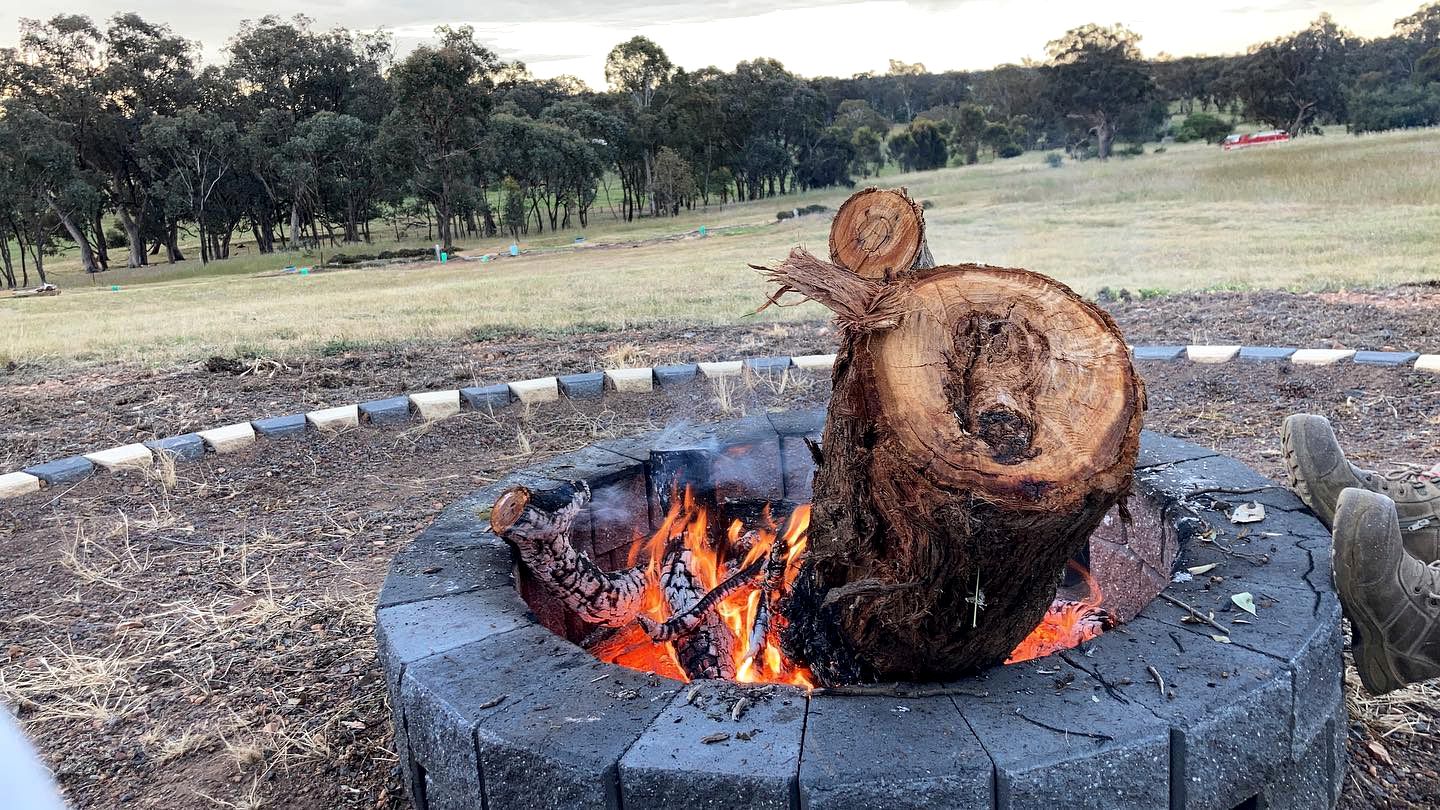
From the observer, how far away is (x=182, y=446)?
5594 millimetres

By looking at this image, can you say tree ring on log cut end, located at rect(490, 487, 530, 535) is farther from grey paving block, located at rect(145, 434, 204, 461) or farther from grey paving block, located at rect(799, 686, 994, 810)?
grey paving block, located at rect(145, 434, 204, 461)

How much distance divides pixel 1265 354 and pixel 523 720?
6.01 m

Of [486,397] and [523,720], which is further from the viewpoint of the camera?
[486,397]

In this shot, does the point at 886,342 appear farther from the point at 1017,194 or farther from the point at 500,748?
the point at 1017,194

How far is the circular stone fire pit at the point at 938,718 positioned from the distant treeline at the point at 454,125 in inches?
1472

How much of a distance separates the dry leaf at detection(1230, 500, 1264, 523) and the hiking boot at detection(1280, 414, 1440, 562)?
0.57 feet

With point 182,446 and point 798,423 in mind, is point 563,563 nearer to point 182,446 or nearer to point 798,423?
point 798,423

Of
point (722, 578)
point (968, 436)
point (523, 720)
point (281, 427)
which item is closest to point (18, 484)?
point (281, 427)

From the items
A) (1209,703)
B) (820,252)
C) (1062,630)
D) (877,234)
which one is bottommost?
(1062,630)

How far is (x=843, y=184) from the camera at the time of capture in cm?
5603

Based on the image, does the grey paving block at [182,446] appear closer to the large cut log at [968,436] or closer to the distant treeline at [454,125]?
the large cut log at [968,436]

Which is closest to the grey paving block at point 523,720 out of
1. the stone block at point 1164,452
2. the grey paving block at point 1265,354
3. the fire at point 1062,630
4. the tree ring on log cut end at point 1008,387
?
the tree ring on log cut end at point 1008,387

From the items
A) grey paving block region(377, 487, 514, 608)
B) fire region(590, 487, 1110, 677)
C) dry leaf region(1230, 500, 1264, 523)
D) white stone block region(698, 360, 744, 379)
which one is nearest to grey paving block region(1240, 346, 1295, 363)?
white stone block region(698, 360, 744, 379)

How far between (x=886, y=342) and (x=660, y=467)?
1.74 metres
